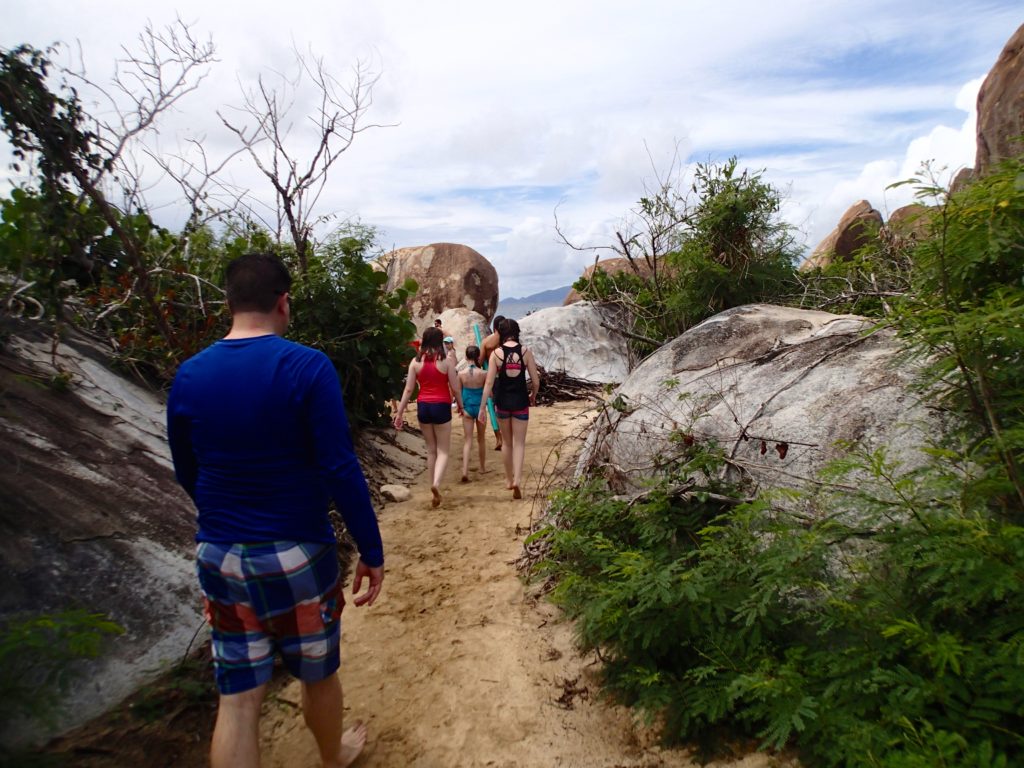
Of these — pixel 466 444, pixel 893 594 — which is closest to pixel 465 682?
pixel 893 594

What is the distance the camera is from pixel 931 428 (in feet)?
9.95

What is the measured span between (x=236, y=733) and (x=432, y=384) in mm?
4276

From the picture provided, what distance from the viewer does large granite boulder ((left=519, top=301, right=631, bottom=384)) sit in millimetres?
13328

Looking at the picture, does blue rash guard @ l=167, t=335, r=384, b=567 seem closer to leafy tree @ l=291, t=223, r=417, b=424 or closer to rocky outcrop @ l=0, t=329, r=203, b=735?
rocky outcrop @ l=0, t=329, r=203, b=735

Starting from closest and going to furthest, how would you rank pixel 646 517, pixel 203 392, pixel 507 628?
pixel 203 392
pixel 646 517
pixel 507 628

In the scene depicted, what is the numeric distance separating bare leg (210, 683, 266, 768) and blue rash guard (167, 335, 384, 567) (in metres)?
0.56

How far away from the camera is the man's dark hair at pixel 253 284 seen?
89.5 inches

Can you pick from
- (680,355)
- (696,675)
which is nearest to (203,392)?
(696,675)

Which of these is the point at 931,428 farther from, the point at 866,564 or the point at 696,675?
the point at 696,675

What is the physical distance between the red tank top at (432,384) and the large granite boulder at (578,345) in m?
7.05

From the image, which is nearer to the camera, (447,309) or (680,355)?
(680,355)

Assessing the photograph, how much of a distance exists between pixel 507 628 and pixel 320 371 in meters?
2.51

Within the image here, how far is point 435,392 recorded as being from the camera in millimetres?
6289

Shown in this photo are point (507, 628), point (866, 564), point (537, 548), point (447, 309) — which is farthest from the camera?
point (447, 309)
